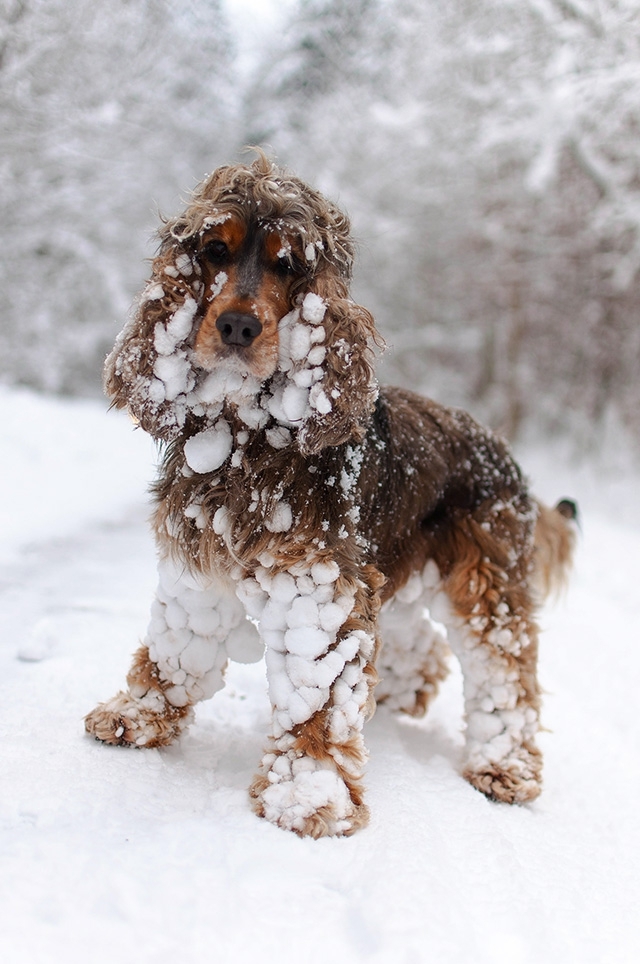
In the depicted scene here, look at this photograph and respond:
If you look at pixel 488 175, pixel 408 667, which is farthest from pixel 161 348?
pixel 488 175

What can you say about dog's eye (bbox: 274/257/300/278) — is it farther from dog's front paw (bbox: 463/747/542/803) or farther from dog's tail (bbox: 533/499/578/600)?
dog's front paw (bbox: 463/747/542/803)

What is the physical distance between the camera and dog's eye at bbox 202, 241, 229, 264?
8.39 ft

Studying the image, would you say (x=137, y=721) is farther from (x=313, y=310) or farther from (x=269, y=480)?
Result: (x=313, y=310)

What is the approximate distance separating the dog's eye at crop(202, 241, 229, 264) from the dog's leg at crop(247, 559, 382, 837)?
106cm

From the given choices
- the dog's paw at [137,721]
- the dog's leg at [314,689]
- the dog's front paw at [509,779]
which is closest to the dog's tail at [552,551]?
the dog's front paw at [509,779]

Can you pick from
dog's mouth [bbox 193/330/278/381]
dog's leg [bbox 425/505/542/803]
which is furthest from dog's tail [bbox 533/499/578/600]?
dog's mouth [bbox 193/330/278/381]

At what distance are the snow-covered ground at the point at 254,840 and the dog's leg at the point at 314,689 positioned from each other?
143mm

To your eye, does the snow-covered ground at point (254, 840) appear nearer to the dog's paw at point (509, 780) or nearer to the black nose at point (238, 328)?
the dog's paw at point (509, 780)

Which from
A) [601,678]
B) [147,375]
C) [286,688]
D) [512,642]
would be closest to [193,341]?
[147,375]

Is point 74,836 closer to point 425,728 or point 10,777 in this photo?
point 10,777

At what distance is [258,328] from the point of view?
7.88 feet

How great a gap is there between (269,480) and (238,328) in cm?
58

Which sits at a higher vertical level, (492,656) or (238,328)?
(238,328)

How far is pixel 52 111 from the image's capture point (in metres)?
10.7
